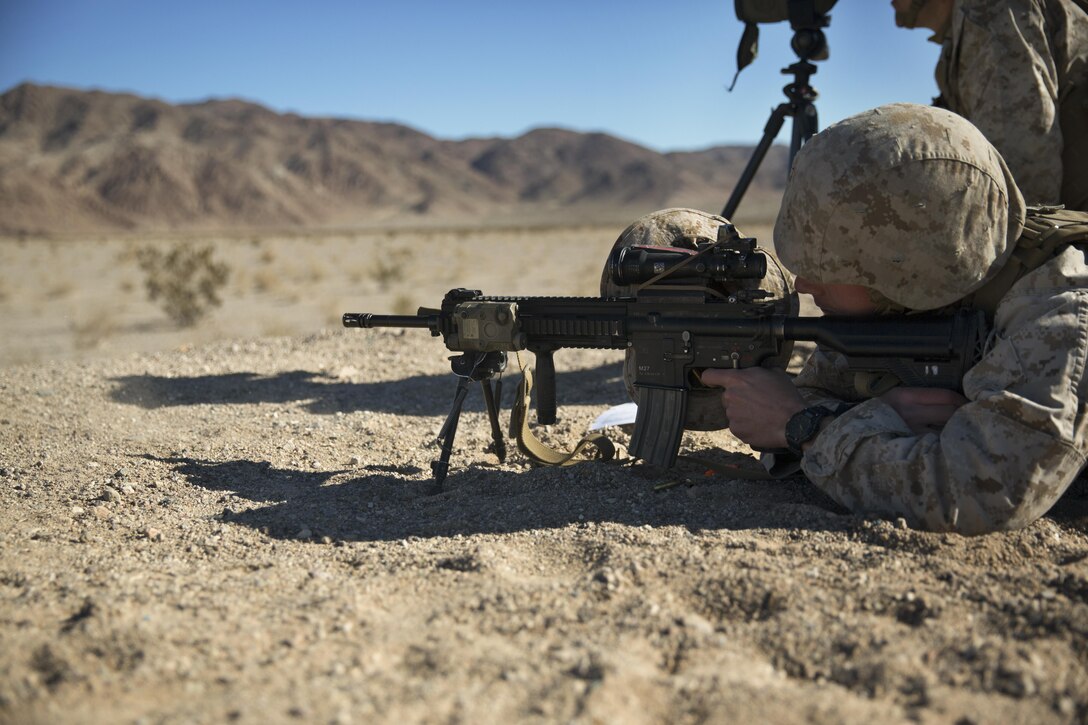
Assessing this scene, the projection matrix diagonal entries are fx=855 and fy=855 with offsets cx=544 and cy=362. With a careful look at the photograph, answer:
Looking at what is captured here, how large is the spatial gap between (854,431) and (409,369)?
4.22 m

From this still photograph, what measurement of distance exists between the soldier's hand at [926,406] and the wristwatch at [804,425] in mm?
259

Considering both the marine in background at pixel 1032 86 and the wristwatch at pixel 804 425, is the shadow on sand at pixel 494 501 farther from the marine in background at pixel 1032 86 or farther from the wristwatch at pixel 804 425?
the marine in background at pixel 1032 86

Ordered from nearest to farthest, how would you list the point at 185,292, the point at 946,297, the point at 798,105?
the point at 946,297 → the point at 798,105 → the point at 185,292

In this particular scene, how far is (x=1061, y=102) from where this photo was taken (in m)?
4.16

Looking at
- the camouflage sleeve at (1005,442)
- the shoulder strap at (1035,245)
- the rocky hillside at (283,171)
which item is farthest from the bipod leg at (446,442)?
the rocky hillside at (283,171)

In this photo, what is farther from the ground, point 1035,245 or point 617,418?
point 1035,245

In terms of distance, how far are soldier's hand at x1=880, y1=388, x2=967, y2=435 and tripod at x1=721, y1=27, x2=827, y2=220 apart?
2.32m

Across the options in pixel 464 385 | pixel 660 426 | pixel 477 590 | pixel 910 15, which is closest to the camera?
pixel 477 590

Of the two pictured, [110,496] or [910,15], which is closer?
[110,496]

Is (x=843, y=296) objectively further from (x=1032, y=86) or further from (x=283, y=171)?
(x=283, y=171)

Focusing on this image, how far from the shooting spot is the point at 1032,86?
398 centimetres

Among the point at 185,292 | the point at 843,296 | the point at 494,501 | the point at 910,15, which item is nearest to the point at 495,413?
the point at 494,501

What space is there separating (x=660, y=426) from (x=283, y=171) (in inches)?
3701

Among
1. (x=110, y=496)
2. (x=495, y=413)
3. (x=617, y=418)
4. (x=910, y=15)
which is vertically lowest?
(x=110, y=496)
